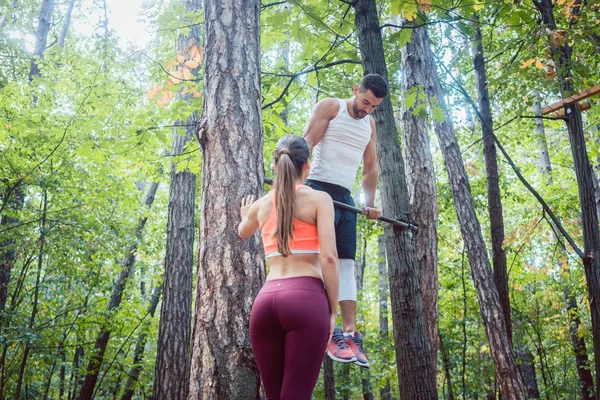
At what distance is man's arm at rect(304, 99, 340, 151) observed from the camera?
11.5 ft

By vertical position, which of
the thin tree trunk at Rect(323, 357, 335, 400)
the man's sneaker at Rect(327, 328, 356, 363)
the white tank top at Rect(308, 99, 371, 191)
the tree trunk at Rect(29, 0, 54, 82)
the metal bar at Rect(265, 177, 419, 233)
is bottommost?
the thin tree trunk at Rect(323, 357, 335, 400)

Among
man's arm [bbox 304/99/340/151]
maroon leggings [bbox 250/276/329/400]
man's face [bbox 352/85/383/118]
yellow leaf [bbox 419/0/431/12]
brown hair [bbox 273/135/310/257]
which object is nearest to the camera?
maroon leggings [bbox 250/276/329/400]

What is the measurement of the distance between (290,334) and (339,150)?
1819 millimetres

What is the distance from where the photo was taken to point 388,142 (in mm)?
3637

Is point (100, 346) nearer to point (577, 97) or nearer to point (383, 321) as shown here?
point (383, 321)

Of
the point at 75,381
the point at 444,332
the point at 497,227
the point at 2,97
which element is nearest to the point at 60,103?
the point at 2,97

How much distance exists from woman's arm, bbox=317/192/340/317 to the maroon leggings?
0.06 metres

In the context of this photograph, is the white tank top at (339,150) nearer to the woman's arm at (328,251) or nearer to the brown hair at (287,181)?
the brown hair at (287,181)

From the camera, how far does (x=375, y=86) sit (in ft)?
10.8

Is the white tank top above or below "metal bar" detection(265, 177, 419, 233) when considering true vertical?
above

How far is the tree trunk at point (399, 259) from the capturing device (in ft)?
10.6

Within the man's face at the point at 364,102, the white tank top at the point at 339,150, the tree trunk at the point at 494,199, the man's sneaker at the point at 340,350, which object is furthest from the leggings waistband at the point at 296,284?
the tree trunk at the point at 494,199

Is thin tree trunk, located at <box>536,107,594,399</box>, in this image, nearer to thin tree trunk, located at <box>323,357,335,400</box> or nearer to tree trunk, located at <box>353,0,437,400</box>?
thin tree trunk, located at <box>323,357,335,400</box>

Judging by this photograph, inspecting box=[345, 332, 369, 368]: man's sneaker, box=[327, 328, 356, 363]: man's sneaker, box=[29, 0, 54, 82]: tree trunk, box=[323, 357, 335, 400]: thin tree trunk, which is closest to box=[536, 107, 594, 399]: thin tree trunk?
box=[323, 357, 335, 400]: thin tree trunk
